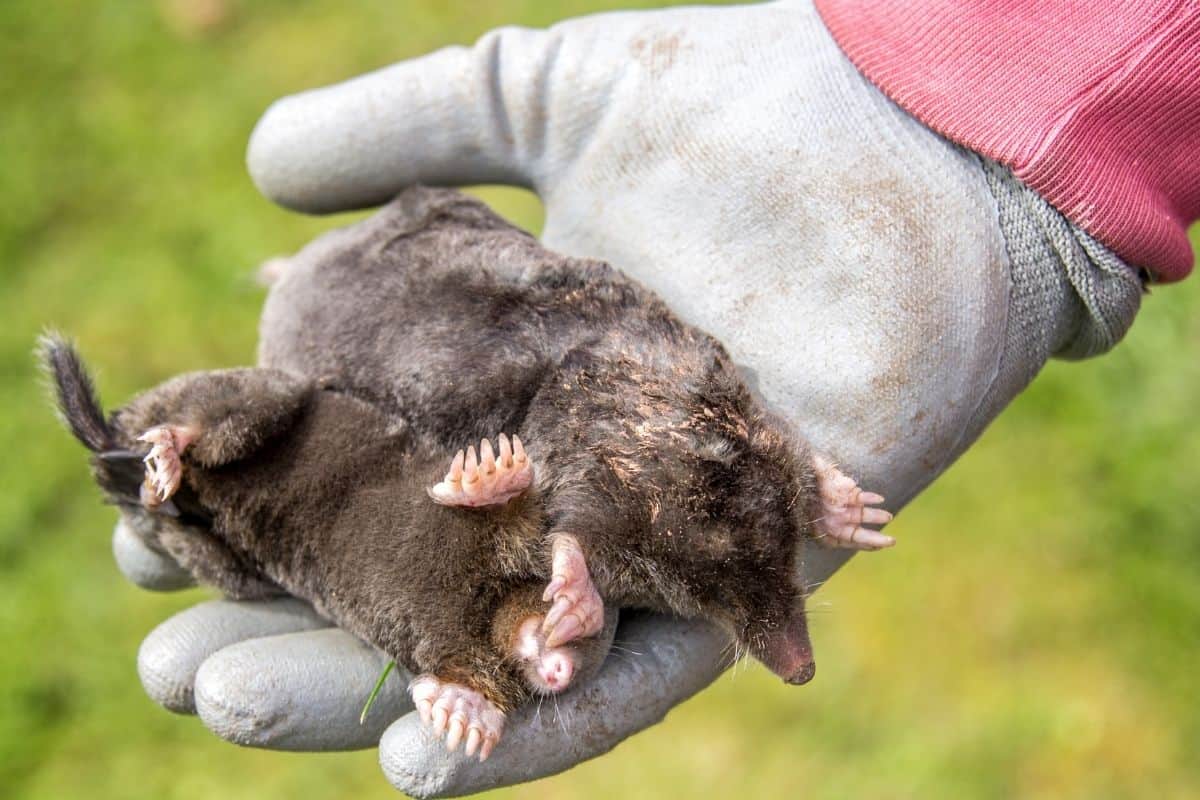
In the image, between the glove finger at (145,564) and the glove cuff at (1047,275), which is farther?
the glove finger at (145,564)

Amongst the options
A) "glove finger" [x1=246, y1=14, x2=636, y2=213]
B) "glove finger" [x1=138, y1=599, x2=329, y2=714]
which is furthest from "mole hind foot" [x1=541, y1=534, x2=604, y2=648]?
"glove finger" [x1=246, y1=14, x2=636, y2=213]

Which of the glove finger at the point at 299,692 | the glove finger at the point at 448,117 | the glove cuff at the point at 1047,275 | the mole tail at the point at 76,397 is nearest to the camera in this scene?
the glove finger at the point at 299,692

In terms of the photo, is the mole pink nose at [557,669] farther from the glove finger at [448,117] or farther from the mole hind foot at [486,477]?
the glove finger at [448,117]

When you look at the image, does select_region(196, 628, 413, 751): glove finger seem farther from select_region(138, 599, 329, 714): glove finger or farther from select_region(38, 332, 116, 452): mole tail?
select_region(38, 332, 116, 452): mole tail

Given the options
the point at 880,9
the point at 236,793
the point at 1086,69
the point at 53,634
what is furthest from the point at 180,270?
the point at 1086,69

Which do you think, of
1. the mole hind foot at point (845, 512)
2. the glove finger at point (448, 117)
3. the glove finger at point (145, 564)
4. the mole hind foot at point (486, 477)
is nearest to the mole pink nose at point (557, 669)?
the mole hind foot at point (486, 477)

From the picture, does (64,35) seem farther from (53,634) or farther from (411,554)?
(411,554)
